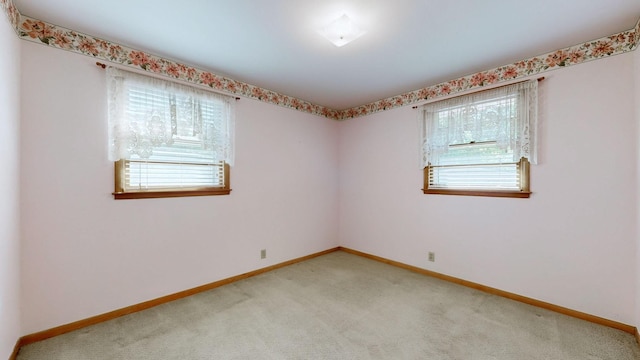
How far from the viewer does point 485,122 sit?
111 inches

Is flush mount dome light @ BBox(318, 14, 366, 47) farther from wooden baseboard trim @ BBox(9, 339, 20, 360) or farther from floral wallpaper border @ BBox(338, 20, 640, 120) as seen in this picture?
wooden baseboard trim @ BBox(9, 339, 20, 360)

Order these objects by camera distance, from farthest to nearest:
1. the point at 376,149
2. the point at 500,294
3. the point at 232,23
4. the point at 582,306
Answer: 1. the point at 376,149
2. the point at 500,294
3. the point at 582,306
4. the point at 232,23

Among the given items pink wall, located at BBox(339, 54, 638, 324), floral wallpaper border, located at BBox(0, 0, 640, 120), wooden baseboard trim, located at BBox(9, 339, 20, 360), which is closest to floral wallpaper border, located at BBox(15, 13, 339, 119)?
floral wallpaper border, located at BBox(0, 0, 640, 120)

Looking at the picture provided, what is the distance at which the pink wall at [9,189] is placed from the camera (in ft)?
5.31

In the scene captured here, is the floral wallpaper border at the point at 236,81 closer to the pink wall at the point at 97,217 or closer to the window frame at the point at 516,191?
the pink wall at the point at 97,217

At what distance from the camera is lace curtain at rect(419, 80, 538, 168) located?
8.46ft

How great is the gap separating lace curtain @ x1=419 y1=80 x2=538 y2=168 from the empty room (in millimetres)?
19

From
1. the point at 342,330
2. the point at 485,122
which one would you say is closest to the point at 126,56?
the point at 342,330

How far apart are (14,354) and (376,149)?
13.2ft

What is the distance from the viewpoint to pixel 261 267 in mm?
3461

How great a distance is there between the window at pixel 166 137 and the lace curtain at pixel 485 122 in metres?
→ 2.44

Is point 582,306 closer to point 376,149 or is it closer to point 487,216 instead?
point 487,216

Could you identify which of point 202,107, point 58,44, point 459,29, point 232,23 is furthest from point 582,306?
point 58,44

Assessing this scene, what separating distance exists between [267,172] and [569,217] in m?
3.22
